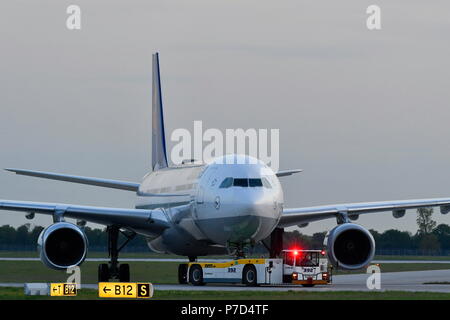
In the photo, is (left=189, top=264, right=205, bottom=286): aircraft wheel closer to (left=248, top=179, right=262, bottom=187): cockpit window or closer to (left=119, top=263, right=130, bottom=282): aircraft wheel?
(left=248, top=179, right=262, bottom=187): cockpit window

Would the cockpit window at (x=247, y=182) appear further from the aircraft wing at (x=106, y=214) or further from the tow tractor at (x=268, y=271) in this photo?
the aircraft wing at (x=106, y=214)

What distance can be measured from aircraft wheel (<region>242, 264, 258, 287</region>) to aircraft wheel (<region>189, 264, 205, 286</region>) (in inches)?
78.8

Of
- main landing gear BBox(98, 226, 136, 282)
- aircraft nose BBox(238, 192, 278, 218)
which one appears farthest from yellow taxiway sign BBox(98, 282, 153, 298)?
main landing gear BBox(98, 226, 136, 282)

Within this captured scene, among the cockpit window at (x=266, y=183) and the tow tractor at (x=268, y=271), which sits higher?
the cockpit window at (x=266, y=183)

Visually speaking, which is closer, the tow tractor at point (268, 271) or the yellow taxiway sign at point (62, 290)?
the yellow taxiway sign at point (62, 290)

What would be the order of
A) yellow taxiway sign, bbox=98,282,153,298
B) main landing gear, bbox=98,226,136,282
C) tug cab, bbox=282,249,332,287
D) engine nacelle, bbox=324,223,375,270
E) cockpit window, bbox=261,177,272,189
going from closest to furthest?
yellow taxiway sign, bbox=98,282,153,298 → tug cab, bbox=282,249,332,287 → cockpit window, bbox=261,177,272,189 → engine nacelle, bbox=324,223,375,270 → main landing gear, bbox=98,226,136,282

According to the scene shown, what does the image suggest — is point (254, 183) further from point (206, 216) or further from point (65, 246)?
point (65, 246)

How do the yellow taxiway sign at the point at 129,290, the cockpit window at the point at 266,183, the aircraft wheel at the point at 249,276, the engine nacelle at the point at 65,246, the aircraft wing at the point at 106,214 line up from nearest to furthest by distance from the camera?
the yellow taxiway sign at the point at 129,290
the aircraft wheel at the point at 249,276
the cockpit window at the point at 266,183
the engine nacelle at the point at 65,246
the aircraft wing at the point at 106,214

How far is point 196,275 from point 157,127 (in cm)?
1843

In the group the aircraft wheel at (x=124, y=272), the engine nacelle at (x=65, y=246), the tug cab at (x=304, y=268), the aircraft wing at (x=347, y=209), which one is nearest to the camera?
the tug cab at (x=304, y=268)

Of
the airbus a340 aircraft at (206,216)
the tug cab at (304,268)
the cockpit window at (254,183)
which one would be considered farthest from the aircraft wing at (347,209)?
the cockpit window at (254,183)

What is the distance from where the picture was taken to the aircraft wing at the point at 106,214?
1925 inches

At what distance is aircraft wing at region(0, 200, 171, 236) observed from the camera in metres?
48.9
